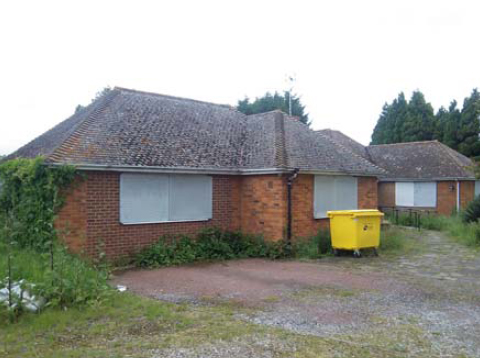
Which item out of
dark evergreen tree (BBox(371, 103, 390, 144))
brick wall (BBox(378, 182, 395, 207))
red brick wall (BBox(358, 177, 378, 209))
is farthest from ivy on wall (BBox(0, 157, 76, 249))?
dark evergreen tree (BBox(371, 103, 390, 144))

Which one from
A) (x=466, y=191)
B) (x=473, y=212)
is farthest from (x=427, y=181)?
(x=473, y=212)

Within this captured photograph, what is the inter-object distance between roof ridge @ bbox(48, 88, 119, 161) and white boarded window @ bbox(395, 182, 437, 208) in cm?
1766

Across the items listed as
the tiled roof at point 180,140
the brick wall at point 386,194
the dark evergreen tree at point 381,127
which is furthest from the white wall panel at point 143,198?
the dark evergreen tree at point 381,127

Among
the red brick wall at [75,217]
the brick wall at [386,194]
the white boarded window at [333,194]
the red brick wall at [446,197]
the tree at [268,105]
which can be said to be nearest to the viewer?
the red brick wall at [75,217]

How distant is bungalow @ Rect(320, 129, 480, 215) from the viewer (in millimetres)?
24188

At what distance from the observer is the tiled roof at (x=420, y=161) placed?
970 inches

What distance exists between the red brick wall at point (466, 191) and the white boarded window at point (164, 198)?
16.9 metres

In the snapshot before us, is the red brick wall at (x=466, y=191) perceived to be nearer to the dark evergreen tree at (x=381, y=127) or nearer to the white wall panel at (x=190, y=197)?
the white wall panel at (x=190, y=197)

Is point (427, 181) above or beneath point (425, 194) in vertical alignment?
above

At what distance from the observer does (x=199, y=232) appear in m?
12.8

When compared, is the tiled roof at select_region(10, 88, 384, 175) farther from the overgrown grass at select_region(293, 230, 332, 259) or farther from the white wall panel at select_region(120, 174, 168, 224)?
the overgrown grass at select_region(293, 230, 332, 259)

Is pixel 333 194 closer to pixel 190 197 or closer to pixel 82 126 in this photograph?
pixel 190 197

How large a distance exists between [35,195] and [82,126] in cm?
242

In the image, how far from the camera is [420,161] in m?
26.8
